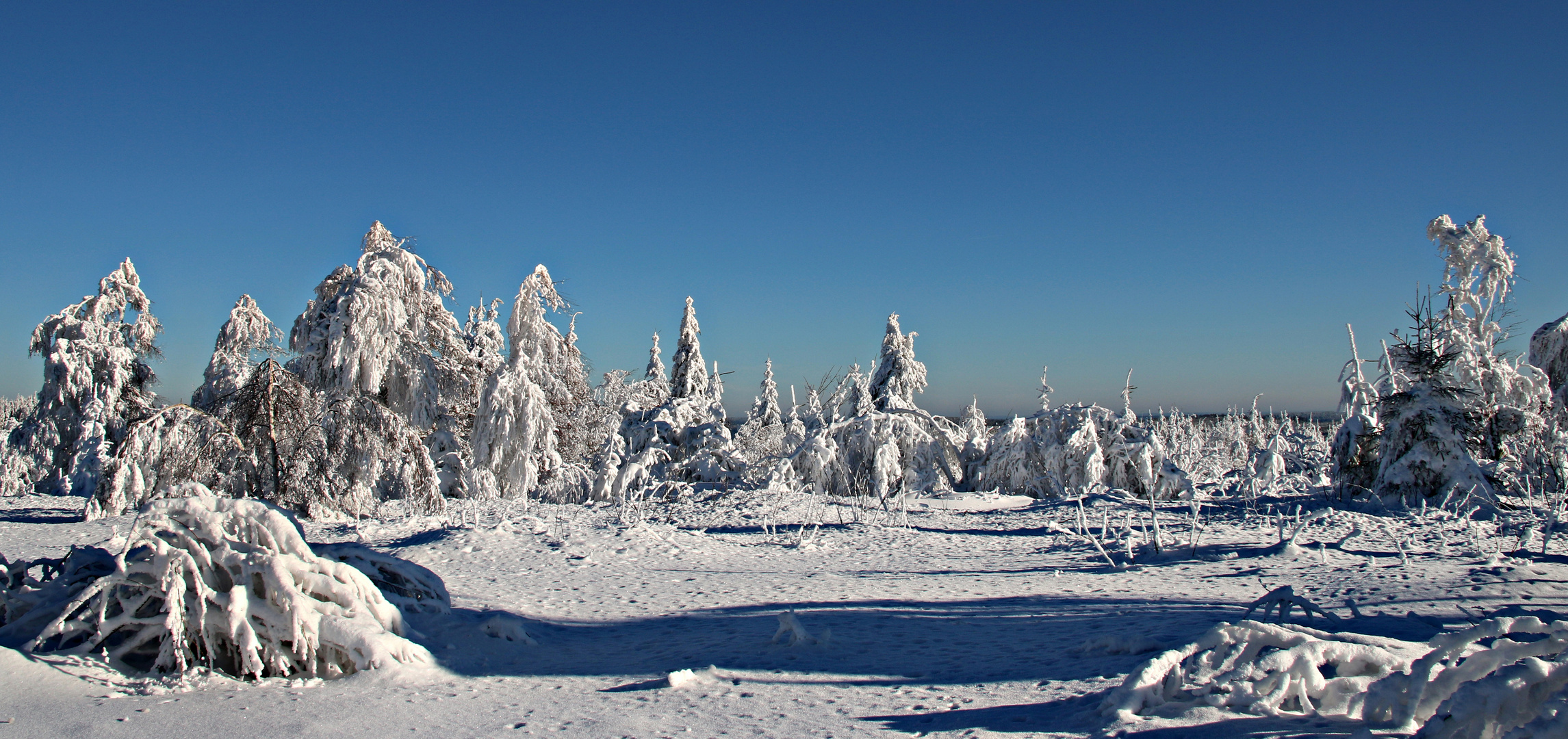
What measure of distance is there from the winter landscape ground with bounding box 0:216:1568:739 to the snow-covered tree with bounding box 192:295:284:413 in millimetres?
105

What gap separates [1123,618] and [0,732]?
6.09 meters

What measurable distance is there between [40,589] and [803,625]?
4.47m

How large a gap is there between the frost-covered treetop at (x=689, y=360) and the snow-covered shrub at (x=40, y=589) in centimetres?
2382

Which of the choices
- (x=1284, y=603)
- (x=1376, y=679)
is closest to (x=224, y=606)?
(x=1376, y=679)

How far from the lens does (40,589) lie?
4.41 metres

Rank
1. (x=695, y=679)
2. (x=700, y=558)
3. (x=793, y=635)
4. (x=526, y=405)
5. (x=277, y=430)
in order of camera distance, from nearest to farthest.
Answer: (x=695, y=679), (x=793, y=635), (x=700, y=558), (x=277, y=430), (x=526, y=405)

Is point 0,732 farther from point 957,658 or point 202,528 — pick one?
point 957,658

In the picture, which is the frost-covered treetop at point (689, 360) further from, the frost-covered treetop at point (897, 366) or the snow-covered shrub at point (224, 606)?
the snow-covered shrub at point (224, 606)

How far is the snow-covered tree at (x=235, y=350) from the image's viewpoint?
11930 millimetres

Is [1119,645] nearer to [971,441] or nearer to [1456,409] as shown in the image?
[1456,409]

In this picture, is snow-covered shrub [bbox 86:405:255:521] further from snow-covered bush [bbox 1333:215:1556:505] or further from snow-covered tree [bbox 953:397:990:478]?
snow-covered bush [bbox 1333:215:1556:505]

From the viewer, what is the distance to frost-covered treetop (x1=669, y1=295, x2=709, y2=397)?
2869 centimetres

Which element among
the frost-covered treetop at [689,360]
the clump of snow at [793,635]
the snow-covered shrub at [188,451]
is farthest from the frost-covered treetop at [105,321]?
the clump of snow at [793,635]

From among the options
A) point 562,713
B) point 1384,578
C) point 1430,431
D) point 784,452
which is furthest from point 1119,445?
point 562,713
